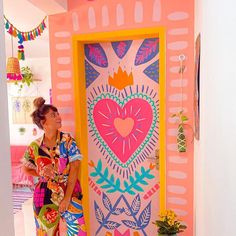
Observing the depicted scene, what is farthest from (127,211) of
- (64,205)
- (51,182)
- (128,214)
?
(51,182)

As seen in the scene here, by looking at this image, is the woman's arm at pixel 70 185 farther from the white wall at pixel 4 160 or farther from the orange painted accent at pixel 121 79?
the white wall at pixel 4 160

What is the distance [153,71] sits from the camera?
233cm

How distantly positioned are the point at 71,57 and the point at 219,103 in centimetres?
177

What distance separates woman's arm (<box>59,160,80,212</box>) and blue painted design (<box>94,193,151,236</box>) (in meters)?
0.51

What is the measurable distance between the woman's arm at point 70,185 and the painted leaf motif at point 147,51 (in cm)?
103

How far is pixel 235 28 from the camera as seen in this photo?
63 cm

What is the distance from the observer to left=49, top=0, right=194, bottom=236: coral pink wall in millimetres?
2049

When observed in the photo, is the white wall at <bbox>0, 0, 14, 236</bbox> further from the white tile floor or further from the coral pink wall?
the white tile floor

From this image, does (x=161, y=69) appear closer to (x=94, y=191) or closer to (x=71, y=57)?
(x=71, y=57)

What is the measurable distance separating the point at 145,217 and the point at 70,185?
31.3 inches

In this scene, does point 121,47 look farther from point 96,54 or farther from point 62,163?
point 62,163

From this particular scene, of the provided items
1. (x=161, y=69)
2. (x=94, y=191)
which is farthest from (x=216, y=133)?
(x=94, y=191)

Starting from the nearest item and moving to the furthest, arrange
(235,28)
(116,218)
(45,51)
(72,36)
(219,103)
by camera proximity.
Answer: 1. (235,28)
2. (219,103)
3. (72,36)
4. (116,218)
5. (45,51)

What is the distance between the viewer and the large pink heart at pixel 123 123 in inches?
94.0
